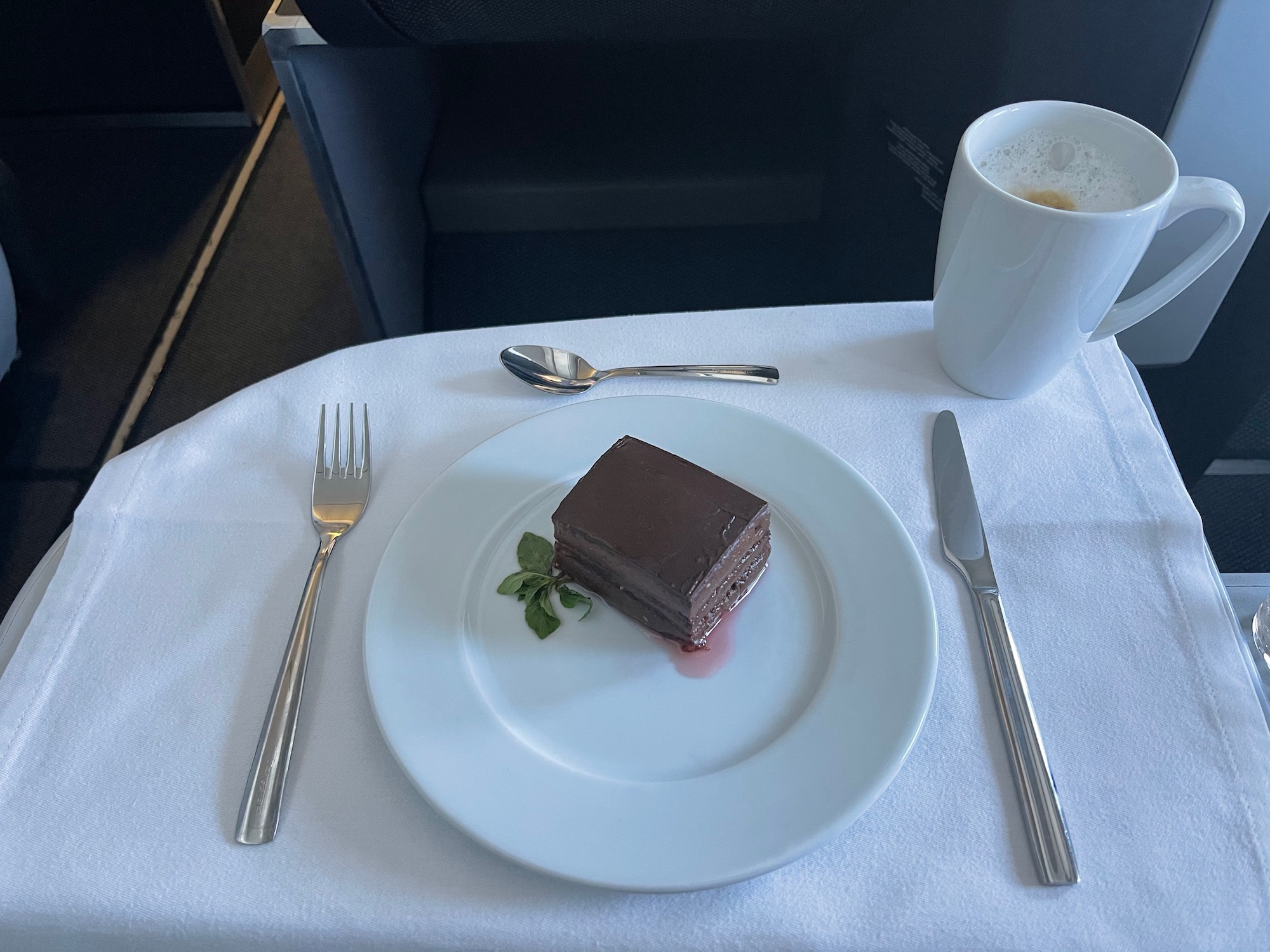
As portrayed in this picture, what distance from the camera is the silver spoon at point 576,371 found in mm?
693

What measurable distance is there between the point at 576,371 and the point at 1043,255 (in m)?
0.35

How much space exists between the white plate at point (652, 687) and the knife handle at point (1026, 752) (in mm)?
54

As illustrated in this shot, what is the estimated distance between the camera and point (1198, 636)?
0.53 m

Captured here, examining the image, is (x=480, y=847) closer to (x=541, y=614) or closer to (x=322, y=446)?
(x=541, y=614)

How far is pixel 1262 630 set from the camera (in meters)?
0.62

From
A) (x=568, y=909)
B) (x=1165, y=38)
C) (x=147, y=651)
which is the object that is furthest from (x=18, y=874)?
(x=1165, y=38)

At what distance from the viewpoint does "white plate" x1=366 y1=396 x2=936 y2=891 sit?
0.45 metres

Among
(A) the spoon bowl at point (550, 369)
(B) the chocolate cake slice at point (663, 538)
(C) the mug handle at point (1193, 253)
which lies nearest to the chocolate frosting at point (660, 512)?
(B) the chocolate cake slice at point (663, 538)

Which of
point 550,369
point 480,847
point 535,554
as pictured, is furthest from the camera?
point 550,369

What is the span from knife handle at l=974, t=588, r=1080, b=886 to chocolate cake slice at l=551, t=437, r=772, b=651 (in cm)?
15

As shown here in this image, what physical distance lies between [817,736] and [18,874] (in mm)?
436

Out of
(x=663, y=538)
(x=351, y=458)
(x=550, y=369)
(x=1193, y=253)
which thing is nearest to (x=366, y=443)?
(x=351, y=458)

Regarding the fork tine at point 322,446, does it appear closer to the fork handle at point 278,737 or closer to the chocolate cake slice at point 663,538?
the fork handle at point 278,737

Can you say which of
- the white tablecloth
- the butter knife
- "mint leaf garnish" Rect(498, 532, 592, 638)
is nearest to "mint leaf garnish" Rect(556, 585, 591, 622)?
"mint leaf garnish" Rect(498, 532, 592, 638)
